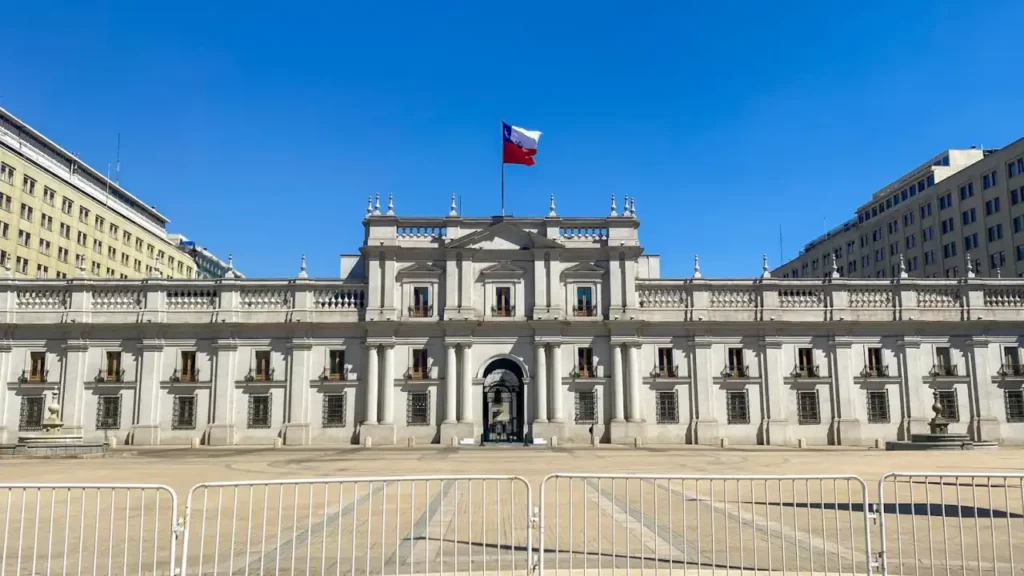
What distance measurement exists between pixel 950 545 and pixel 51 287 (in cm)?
4836

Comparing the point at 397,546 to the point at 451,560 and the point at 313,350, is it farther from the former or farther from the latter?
the point at 313,350

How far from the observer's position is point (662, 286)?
46.3 m

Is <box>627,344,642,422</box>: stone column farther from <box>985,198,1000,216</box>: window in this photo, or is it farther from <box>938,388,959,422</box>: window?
<box>985,198,1000,216</box>: window

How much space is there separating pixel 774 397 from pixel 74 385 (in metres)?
41.4

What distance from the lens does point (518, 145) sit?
46.9 m

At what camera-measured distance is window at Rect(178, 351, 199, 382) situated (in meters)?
44.5

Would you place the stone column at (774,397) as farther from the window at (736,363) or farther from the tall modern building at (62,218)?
the tall modern building at (62,218)

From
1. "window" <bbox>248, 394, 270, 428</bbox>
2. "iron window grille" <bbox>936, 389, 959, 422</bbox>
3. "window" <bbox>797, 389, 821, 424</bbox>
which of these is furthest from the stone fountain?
"iron window grille" <bbox>936, 389, 959, 422</bbox>

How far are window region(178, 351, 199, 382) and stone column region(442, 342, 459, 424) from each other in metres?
14.8

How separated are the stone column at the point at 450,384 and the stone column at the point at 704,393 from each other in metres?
14.2

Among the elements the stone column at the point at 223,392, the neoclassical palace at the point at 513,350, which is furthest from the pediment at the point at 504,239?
the stone column at the point at 223,392

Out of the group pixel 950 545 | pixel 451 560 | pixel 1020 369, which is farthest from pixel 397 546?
pixel 1020 369

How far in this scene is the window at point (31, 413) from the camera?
4319 cm

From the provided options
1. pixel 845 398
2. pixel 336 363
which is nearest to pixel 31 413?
pixel 336 363
